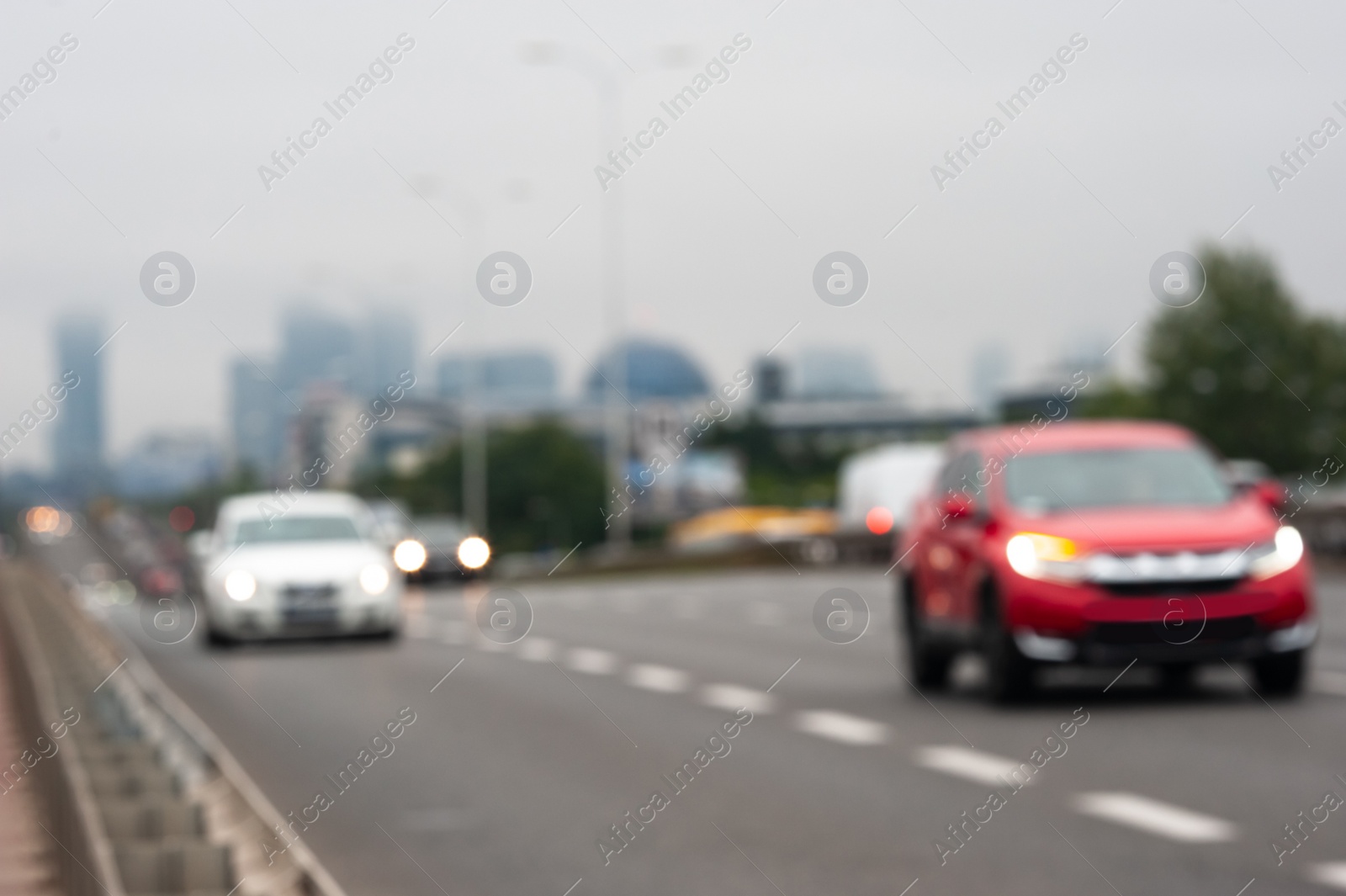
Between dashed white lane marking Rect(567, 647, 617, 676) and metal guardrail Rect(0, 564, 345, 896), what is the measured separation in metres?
5.61

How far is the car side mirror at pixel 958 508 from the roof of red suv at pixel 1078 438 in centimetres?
45

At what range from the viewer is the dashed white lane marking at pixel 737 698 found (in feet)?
47.7

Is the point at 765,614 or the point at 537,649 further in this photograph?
the point at 765,614

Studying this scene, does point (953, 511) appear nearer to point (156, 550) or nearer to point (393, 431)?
point (156, 550)

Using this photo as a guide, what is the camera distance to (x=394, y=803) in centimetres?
1027

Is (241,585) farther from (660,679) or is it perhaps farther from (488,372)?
(488,372)

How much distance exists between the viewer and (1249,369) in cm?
13000

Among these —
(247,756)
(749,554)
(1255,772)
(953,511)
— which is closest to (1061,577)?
(953,511)

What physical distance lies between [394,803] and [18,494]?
1977 cm

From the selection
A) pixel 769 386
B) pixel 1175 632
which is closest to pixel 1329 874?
pixel 1175 632

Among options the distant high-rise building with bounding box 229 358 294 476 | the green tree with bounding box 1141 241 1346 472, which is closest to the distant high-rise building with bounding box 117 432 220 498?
the distant high-rise building with bounding box 229 358 294 476

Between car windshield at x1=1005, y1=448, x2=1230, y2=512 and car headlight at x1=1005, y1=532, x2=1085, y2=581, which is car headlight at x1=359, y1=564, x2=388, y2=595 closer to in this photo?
car windshield at x1=1005, y1=448, x2=1230, y2=512

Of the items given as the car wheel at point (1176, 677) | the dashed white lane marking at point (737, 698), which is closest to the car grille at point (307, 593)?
the dashed white lane marking at point (737, 698)

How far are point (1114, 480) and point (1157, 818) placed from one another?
5.61 metres
